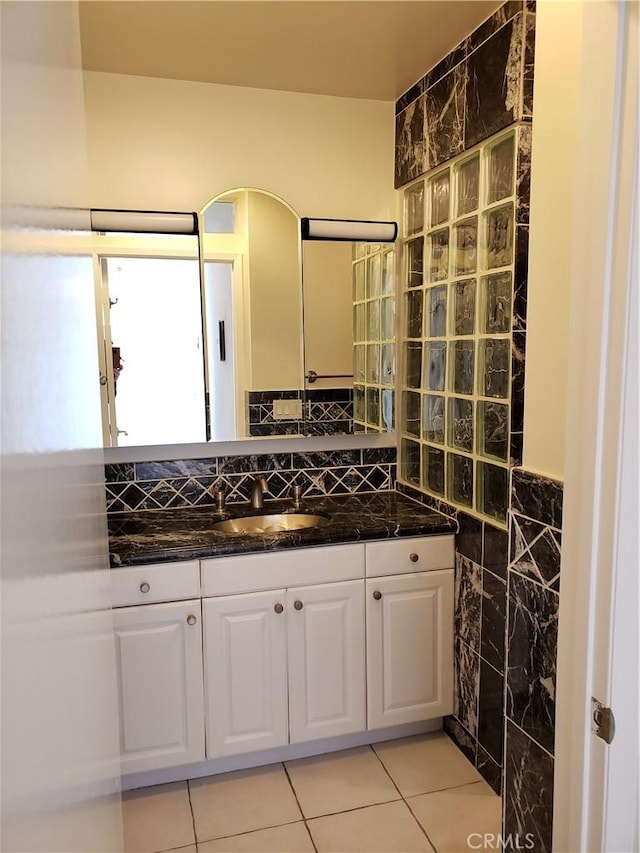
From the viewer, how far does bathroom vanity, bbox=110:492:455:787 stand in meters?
2.04

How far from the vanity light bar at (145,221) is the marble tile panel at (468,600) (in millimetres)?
1621

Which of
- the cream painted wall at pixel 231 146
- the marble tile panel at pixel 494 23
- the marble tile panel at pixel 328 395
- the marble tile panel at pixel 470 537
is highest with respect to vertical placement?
the marble tile panel at pixel 494 23

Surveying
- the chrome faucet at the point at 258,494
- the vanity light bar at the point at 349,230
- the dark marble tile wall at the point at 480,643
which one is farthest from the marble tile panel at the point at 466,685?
the vanity light bar at the point at 349,230

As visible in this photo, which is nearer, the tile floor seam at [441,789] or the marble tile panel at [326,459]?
the tile floor seam at [441,789]

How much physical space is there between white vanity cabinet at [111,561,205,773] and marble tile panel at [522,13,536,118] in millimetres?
1757

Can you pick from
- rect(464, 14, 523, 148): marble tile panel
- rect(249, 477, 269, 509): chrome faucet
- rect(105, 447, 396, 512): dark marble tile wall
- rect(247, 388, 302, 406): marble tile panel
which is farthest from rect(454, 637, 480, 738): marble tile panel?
rect(464, 14, 523, 148): marble tile panel

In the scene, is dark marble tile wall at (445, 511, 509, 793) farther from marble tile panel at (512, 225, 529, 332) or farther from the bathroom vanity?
marble tile panel at (512, 225, 529, 332)

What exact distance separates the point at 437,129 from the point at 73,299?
2.17 metres

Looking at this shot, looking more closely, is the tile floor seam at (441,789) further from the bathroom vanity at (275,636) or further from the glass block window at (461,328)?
the glass block window at (461,328)

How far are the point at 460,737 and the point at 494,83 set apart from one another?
89.2 inches

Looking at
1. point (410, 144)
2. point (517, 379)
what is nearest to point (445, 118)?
point (410, 144)

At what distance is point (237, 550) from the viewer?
6.81 feet

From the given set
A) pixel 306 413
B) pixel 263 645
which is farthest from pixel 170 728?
pixel 306 413

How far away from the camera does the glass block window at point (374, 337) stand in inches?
103
